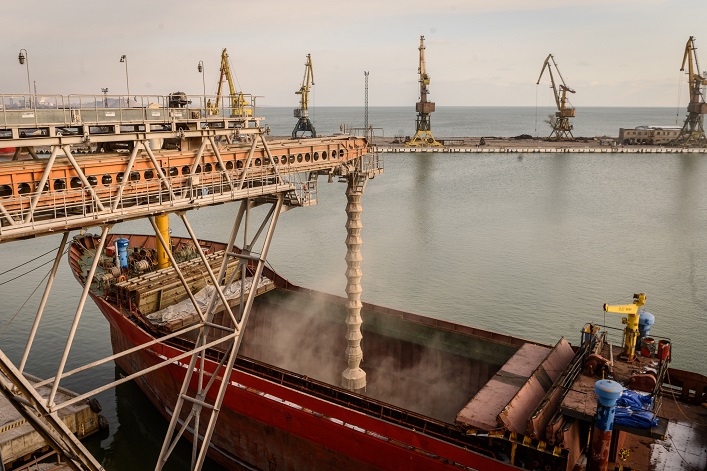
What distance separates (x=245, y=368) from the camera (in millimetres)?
22156

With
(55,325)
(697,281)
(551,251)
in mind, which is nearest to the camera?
(55,325)

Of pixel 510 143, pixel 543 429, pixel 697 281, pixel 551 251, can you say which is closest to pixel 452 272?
pixel 551 251

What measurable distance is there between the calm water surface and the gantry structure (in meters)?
9.20

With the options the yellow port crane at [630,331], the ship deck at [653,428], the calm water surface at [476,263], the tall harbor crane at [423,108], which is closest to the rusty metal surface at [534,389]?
the ship deck at [653,428]

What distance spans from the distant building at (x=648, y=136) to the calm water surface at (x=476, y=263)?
5399 centimetres

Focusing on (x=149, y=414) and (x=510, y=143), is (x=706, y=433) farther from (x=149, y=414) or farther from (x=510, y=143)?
(x=510, y=143)

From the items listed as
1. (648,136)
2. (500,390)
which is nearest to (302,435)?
(500,390)

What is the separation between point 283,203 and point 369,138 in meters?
6.46

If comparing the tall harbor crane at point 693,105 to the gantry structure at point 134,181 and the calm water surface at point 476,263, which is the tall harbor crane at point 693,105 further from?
the gantry structure at point 134,181

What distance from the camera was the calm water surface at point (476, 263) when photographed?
32219 millimetres

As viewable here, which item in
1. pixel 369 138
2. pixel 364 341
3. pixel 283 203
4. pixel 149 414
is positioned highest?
pixel 369 138

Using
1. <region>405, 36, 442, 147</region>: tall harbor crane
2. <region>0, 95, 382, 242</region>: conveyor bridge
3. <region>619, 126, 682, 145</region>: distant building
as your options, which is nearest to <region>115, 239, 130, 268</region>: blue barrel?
<region>0, 95, 382, 242</region>: conveyor bridge

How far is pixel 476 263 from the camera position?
4800 centimetres

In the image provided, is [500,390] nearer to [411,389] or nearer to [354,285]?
[354,285]
